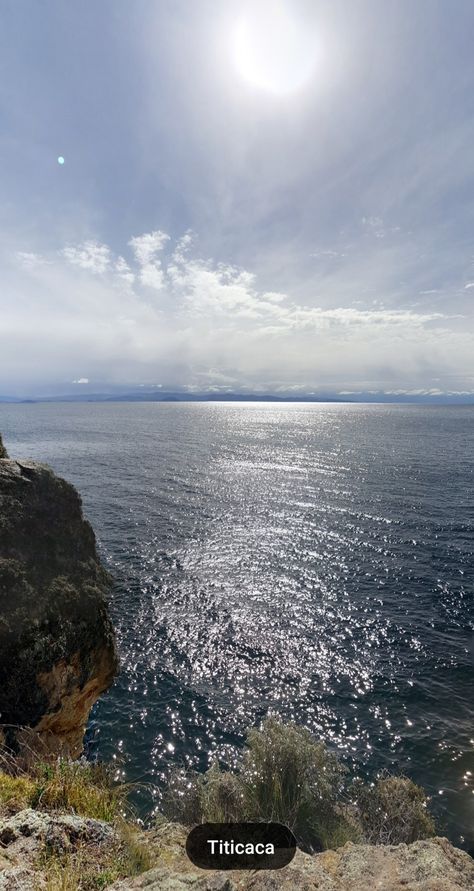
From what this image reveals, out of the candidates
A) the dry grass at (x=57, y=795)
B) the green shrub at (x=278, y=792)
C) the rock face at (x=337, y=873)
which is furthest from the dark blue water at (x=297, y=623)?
the dry grass at (x=57, y=795)

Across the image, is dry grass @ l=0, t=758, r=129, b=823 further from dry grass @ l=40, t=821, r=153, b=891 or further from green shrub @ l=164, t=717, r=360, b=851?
green shrub @ l=164, t=717, r=360, b=851

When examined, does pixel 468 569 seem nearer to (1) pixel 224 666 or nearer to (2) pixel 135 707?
(1) pixel 224 666

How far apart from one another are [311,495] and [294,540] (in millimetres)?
16849

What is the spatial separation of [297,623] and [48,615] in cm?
1902

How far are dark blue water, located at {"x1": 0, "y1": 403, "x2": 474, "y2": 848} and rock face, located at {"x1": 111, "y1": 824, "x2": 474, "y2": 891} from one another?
9.36 metres

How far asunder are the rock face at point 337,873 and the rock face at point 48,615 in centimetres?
502

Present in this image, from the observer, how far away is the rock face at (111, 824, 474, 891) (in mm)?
5500

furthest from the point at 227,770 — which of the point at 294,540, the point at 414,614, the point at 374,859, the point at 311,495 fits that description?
the point at 311,495

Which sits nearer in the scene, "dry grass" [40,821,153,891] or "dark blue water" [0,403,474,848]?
"dry grass" [40,821,153,891]

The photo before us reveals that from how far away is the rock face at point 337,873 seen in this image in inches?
217

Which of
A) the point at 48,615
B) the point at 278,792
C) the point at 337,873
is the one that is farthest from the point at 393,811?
the point at 48,615

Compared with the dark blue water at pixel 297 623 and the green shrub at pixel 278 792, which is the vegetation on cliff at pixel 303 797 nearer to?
the green shrub at pixel 278 792

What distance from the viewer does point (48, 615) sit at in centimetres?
1120

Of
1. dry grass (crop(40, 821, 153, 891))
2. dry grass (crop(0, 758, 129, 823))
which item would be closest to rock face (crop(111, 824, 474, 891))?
dry grass (crop(40, 821, 153, 891))
